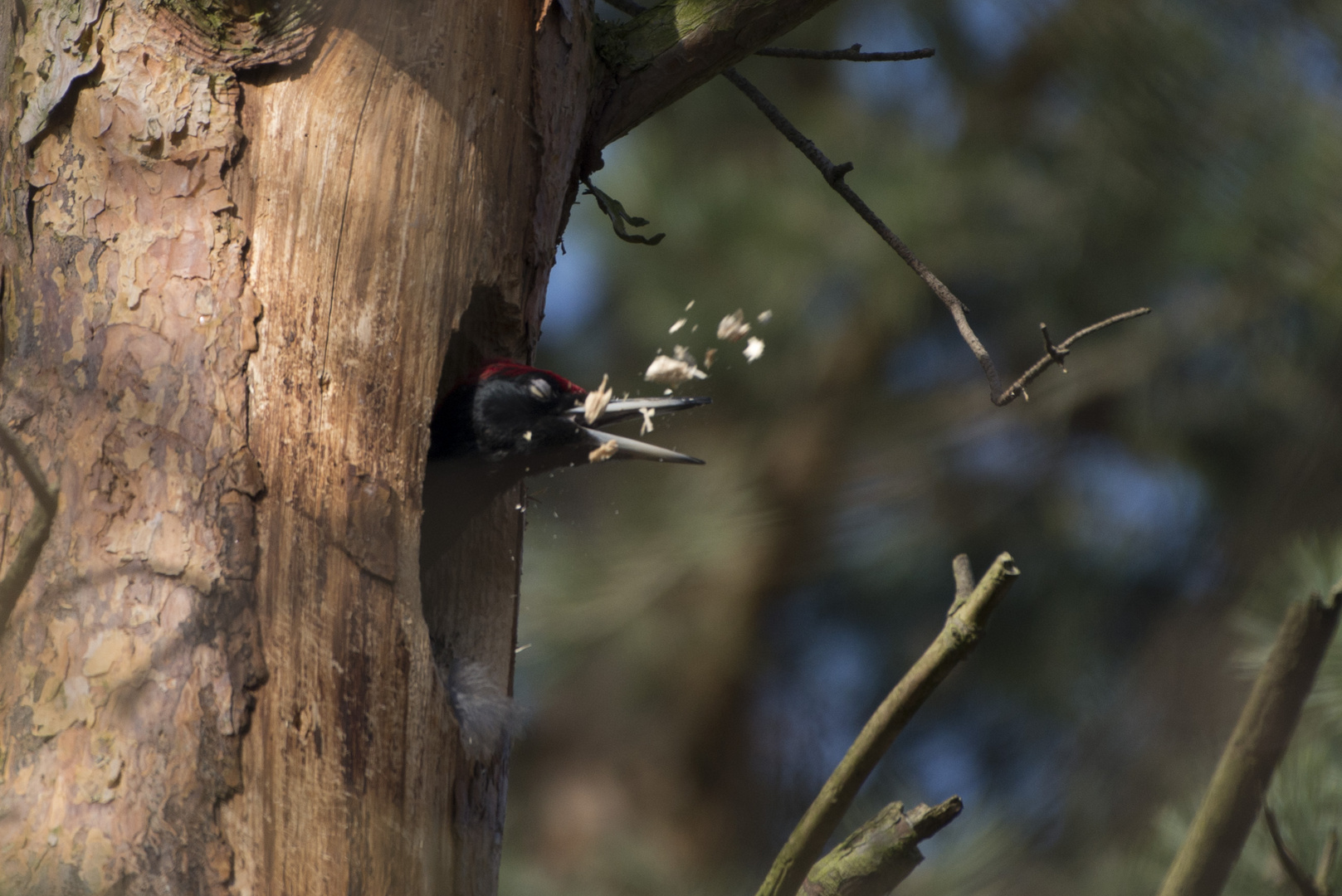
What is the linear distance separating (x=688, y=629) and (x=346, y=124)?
12.8 feet

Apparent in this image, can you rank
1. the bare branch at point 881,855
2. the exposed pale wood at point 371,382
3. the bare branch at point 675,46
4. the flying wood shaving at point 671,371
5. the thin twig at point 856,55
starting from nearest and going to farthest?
the bare branch at point 881,855 < the exposed pale wood at point 371,382 < the bare branch at point 675,46 < the thin twig at point 856,55 < the flying wood shaving at point 671,371

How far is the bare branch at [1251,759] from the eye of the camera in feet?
5.30

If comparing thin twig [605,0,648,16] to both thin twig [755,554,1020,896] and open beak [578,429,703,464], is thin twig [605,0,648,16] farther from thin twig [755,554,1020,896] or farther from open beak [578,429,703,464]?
thin twig [755,554,1020,896]

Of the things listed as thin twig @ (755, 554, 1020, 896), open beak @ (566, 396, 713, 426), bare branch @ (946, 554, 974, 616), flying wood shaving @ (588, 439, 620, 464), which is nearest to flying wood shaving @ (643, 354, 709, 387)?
open beak @ (566, 396, 713, 426)

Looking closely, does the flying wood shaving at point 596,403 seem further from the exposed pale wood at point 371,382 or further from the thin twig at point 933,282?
the thin twig at point 933,282

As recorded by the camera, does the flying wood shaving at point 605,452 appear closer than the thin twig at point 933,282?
No

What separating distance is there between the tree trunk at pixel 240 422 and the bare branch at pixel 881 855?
579 millimetres

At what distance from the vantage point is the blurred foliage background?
4.59 metres

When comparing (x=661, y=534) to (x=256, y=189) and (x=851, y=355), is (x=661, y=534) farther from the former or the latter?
(x=256, y=189)

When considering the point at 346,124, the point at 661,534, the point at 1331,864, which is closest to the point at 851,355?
the point at 661,534

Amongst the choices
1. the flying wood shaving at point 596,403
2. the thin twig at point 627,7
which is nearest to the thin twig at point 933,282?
the thin twig at point 627,7

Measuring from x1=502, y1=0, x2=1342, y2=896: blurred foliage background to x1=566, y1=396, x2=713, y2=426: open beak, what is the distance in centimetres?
132

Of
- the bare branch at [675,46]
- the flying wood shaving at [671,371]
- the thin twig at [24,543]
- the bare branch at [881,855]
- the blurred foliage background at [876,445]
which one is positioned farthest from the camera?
the blurred foliage background at [876,445]

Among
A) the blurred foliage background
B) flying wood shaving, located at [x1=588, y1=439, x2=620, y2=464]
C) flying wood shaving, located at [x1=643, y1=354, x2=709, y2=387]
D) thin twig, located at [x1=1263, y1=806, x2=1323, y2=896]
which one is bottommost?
the blurred foliage background
